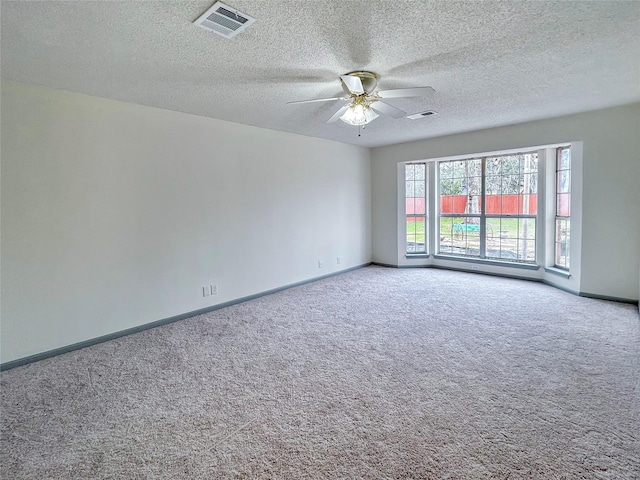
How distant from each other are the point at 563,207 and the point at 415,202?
8.02ft

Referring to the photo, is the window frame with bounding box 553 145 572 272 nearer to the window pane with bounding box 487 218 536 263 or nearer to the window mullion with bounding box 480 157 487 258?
the window pane with bounding box 487 218 536 263

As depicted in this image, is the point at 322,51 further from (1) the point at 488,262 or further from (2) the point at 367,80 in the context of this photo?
(1) the point at 488,262

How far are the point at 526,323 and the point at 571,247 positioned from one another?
6.02 feet

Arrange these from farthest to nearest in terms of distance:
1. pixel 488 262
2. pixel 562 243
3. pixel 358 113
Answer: pixel 488 262 → pixel 562 243 → pixel 358 113

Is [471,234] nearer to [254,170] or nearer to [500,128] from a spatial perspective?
[500,128]

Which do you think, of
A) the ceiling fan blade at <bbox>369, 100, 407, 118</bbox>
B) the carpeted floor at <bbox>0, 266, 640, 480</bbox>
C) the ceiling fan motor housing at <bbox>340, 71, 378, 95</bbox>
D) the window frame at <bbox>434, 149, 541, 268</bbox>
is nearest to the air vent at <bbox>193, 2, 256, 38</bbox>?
the ceiling fan motor housing at <bbox>340, 71, 378, 95</bbox>

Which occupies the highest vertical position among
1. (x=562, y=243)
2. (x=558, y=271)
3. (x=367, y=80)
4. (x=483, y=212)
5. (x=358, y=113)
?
(x=367, y=80)

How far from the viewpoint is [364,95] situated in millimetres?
2924

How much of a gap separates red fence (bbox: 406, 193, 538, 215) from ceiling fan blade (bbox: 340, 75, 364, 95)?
4218mm

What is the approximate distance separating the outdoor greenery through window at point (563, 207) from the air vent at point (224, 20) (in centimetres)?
493

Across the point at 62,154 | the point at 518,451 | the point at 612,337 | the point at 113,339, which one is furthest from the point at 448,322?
the point at 62,154

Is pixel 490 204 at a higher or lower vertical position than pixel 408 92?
lower

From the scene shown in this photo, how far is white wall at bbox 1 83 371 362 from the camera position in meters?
2.91

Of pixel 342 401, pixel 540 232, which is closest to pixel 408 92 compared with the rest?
pixel 342 401
